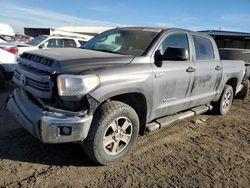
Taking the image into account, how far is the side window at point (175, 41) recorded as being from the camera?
193 inches

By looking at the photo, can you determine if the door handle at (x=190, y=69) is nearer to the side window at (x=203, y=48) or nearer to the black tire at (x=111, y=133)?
the side window at (x=203, y=48)

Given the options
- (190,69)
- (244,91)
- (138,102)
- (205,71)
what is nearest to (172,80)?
(190,69)

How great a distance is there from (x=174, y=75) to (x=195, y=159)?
1339 mm

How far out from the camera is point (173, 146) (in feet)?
16.6

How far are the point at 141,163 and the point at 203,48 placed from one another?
2.93 m

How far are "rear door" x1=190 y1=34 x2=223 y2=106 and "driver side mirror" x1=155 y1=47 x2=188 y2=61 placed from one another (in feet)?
3.27

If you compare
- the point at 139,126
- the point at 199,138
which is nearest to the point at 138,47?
the point at 139,126

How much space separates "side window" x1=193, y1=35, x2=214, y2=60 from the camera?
580 centimetres

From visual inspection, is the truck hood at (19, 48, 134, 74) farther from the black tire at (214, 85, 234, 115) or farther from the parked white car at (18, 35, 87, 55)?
the parked white car at (18, 35, 87, 55)

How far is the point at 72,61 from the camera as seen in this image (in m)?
3.80

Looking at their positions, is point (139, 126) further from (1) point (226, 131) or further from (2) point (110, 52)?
(1) point (226, 131)

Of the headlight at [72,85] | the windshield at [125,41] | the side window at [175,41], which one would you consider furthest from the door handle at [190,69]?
the headlight at [72,85]

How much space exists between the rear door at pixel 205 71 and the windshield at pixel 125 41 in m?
1.16

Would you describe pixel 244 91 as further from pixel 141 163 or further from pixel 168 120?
pixel 141 163
